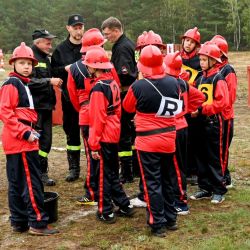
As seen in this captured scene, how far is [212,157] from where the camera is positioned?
6.87m

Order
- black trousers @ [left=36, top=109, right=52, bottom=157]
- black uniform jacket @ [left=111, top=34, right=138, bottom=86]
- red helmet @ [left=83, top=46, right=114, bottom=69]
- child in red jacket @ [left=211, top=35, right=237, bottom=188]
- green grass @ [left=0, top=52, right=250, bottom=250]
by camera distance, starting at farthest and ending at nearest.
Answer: black trousers @ [left=36, top=109, right=52, bottom=157] < black uniform jacket @ [left=111, top=34, right=138, bottom=86] < child in red jacket @ [left=211, top=35, right=237, bottom=188] < red helmet @ [left=83, top=46, right=114, bottom=69] < green grass @ [left=0, top=52, right=250, bottom=250]

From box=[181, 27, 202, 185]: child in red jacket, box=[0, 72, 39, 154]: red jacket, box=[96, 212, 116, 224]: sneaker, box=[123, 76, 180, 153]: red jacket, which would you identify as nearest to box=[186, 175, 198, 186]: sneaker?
box=[181, 27, 202, 185]: child in red jacket

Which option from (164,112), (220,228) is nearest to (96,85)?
(164,112)

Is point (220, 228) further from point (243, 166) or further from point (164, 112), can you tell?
point (243, 166)

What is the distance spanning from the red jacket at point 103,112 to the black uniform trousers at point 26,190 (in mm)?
733

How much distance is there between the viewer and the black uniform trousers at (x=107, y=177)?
605 centimetres

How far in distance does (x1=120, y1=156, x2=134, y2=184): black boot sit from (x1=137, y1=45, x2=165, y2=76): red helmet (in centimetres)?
262

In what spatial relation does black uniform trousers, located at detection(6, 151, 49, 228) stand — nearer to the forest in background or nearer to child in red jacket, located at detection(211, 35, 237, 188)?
child in red jacket, located at detection(211, 35, 237, 188)

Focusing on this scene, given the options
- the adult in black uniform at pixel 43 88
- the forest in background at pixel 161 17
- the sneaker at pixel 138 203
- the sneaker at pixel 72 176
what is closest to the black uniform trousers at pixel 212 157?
the sneaker at pixel 138 203

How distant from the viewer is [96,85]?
586 cm

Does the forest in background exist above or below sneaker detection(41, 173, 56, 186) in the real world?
above

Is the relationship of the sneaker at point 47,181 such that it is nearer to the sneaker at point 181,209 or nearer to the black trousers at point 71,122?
the black trousers at point 71,122

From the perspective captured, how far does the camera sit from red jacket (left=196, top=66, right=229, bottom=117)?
6.54 meters

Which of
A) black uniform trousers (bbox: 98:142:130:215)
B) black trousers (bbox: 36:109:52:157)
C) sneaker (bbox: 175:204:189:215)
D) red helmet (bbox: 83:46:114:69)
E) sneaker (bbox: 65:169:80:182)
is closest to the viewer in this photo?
red helmet (bbox: 83:46:114:69)
